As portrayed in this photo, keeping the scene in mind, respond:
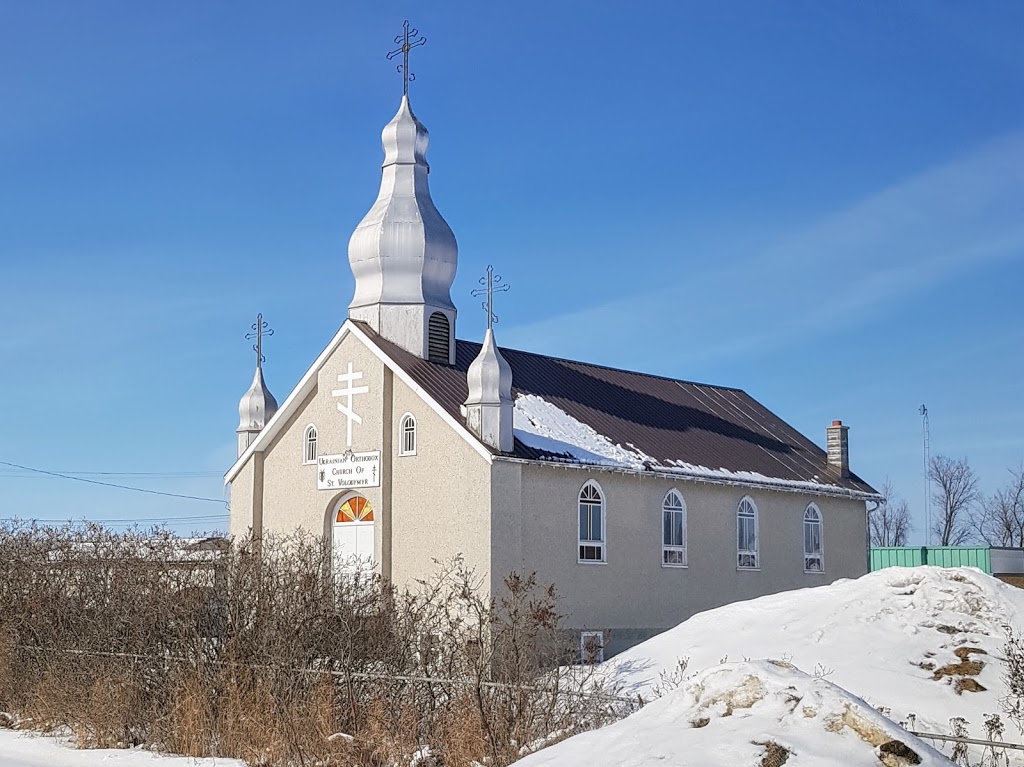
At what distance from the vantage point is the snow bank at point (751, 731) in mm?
8547

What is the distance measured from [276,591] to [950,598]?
8.61m

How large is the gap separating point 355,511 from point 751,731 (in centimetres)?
1937

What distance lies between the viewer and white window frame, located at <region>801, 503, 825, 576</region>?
1275 inches

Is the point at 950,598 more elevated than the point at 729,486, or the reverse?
the point at 729,486

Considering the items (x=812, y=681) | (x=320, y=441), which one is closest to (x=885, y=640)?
(x=812, y=681)

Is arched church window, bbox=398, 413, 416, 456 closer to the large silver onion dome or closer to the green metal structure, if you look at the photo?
the large silver onion dome

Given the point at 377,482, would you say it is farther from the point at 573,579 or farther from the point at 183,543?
the point at 183,543

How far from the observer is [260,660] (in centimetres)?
1373

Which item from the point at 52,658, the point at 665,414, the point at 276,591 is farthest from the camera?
the point at 665,414

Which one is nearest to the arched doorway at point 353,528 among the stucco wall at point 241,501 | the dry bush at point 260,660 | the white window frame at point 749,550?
the stucco wall at point 241,501

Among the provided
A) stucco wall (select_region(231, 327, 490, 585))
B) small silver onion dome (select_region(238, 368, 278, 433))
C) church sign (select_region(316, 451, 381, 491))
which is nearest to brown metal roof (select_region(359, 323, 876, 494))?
stucco wall (select_region(231, 327, 490, 585))

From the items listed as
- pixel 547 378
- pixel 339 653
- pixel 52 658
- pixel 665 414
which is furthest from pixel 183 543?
pixel 665 414

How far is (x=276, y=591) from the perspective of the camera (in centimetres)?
1419

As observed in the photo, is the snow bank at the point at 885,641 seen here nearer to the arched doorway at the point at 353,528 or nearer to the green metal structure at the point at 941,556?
the arched doorway at the point at 353,528
